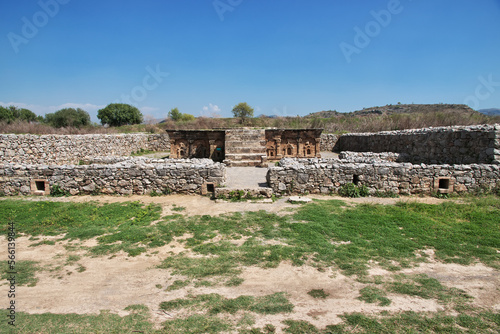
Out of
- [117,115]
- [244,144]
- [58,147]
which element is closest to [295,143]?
[244,144]

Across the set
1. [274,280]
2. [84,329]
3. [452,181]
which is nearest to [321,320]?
[274,280]

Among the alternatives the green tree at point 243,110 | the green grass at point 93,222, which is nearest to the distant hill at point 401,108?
the green tree at point 243,110

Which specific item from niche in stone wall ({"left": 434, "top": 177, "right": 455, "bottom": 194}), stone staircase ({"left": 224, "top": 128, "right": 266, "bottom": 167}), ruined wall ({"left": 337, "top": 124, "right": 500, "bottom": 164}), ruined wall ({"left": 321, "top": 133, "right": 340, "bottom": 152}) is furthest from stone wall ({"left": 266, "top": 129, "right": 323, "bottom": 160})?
niche in stone wall ({"left": 434, "top": 177, "right": 455, "bottom": 194})

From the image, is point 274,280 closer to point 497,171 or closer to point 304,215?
point 304,215

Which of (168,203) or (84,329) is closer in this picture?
(84,329)

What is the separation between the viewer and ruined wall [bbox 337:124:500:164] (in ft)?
34.6

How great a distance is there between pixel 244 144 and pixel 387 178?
10.1 meters

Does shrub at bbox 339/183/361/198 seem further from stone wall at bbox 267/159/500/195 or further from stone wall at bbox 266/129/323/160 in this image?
stone wall at bbox 266/129/323/160

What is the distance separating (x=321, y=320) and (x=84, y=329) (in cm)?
282

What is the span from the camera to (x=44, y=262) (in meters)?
4.76

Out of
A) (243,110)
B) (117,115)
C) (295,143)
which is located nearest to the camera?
(295,143)

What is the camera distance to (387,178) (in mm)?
8664

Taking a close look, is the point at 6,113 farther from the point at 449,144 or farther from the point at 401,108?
the point at 401,108

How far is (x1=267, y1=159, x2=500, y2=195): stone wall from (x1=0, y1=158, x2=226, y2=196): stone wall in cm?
235
